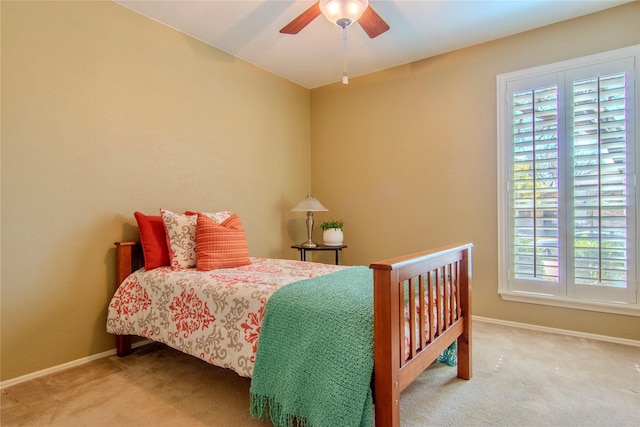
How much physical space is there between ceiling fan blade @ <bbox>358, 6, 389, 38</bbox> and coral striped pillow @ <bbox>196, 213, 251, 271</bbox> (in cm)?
164

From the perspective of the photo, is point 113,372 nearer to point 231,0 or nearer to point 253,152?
point 253,152

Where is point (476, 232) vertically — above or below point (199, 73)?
below

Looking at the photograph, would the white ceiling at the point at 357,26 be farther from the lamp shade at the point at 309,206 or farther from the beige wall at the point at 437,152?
the lamp shade at the point at 309,206

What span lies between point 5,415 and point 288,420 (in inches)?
57.5

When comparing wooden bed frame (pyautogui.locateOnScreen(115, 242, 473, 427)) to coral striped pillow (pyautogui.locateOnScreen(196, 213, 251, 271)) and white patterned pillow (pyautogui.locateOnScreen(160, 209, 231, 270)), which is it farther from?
coral striped pillow (pyautogui.locateOnScreen(196, 213, 251, 271))

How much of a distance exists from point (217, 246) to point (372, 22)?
1753 mm

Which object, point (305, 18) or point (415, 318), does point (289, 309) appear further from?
point (305, 18)

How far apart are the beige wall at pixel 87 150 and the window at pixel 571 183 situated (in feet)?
8.20

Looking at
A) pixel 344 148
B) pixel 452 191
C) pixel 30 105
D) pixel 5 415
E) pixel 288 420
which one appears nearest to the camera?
pixel 288 420

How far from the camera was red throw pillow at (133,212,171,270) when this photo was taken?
2.36 metres

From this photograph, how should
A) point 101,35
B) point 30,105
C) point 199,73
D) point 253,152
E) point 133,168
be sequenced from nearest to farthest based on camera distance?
point 30,105 → point 101,35 → point 133,168 → point 199,73 → point 253,152

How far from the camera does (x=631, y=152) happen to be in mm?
2436

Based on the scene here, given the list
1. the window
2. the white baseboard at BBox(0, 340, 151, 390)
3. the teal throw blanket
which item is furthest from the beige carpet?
the window

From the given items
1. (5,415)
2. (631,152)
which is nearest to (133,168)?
(5,415)
